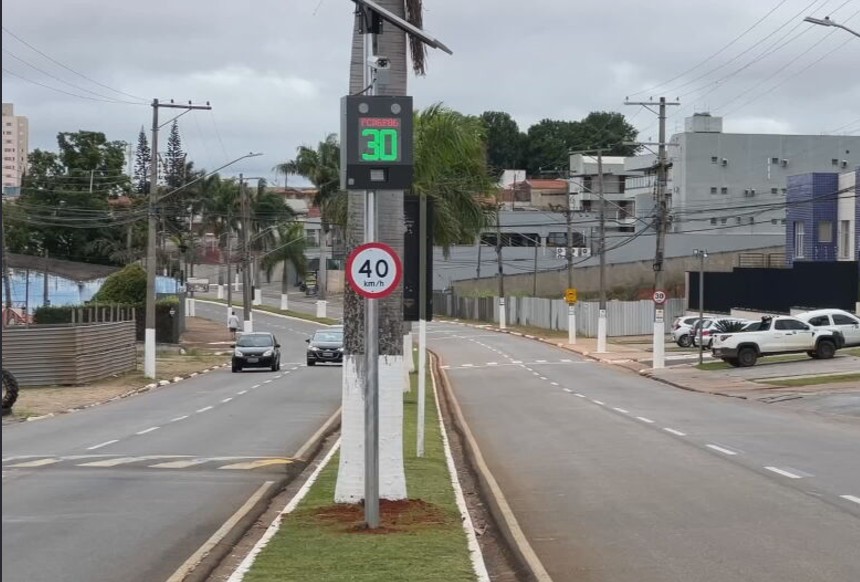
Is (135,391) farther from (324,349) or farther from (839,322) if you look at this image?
(839,322)

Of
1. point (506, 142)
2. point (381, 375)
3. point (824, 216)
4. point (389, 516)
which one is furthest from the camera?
point (506, 142)

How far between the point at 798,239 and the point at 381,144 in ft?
208

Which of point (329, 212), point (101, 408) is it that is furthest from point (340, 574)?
point (329, 212)

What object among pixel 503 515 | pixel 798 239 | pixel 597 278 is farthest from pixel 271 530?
pixel 597 278

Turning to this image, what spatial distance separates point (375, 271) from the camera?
34.7 feet

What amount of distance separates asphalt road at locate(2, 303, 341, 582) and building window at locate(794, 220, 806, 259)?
42.5m

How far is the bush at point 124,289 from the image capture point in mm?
61812

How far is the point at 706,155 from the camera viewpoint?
96.6 m

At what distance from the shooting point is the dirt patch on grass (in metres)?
11.1

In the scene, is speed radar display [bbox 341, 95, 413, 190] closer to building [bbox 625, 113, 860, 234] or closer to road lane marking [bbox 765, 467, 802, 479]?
road lane marking [bbox 765, 467, 802, 479]

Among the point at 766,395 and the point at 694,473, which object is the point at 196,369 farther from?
the point at 694,473

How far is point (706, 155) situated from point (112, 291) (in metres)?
52.3

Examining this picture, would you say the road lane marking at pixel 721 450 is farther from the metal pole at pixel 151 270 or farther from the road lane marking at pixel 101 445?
the metal pole at pixel 151 270

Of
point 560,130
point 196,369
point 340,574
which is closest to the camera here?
point 340,574
